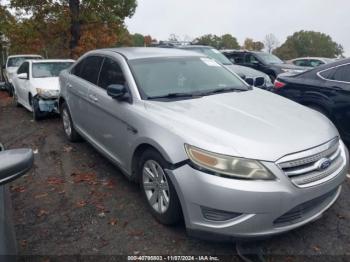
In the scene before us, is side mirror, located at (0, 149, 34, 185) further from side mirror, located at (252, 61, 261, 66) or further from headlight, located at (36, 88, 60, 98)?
side mirror, located at (252, 61, 261, 66)

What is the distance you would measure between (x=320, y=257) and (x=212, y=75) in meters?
2.38

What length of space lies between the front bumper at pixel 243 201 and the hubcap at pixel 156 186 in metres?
0.34

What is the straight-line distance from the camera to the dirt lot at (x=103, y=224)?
3002 mm

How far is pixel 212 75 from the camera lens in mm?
4281

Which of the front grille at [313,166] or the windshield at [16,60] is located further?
the windshield at [16,60]

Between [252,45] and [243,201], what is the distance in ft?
224

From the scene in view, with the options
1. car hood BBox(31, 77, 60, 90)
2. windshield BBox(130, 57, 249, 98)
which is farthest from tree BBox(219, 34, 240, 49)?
windshield BBox(130, 57, 249, 98)

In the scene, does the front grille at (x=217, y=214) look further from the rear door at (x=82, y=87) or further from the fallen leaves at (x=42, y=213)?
the rear door at (x=82, y=87)

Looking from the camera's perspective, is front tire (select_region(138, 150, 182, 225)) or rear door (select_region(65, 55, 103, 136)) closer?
front tire (select_region(138, 150, 182, 225))

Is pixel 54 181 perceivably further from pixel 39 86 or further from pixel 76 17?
pixel 76 17

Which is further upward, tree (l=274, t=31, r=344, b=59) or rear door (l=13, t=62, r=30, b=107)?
tree (l=274, t=31, r=344, b=59)

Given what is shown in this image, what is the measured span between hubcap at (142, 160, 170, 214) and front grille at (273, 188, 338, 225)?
995 millimetres

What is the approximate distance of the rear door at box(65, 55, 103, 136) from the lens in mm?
4746

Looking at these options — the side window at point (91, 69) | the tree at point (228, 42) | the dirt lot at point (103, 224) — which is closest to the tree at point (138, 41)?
the tree at point (228, 42)
